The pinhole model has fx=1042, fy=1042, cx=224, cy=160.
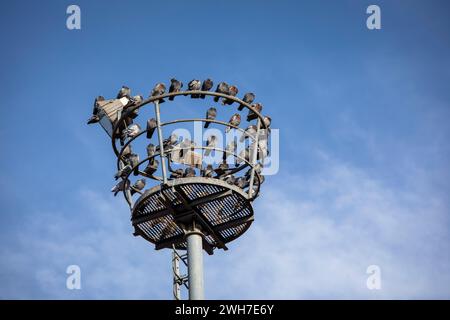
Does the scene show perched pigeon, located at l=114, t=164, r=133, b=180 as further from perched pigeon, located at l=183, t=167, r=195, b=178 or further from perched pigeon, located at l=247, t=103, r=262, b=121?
perched pigeon, located at l=247, t=103, r=262, b=121

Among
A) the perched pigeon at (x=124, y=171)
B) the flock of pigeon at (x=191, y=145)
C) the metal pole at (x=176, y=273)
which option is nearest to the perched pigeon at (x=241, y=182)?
the flock of pigeon at (x=191, y=145)

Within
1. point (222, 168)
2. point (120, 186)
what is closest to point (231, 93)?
point (222, 168)

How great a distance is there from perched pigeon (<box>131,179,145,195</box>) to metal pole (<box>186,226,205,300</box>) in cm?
277

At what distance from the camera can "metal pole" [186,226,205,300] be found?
41438mm

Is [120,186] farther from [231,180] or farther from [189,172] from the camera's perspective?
[231,180]

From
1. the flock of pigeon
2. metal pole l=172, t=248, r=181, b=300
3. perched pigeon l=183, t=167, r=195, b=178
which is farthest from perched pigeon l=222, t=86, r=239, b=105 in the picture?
metal pole l=172, t=248, r=181, b=300

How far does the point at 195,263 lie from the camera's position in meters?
42.3

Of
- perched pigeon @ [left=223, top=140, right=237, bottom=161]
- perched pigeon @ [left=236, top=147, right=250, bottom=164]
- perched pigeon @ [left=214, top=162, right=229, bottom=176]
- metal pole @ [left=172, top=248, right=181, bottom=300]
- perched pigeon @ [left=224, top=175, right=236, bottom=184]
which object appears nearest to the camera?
perched pigeon @ [left=224, top=175, right=236, bottom=184]

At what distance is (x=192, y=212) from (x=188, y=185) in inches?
58.8

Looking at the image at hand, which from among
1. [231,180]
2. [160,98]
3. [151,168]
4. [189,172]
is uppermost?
[160,98]

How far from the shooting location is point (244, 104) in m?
43.2
